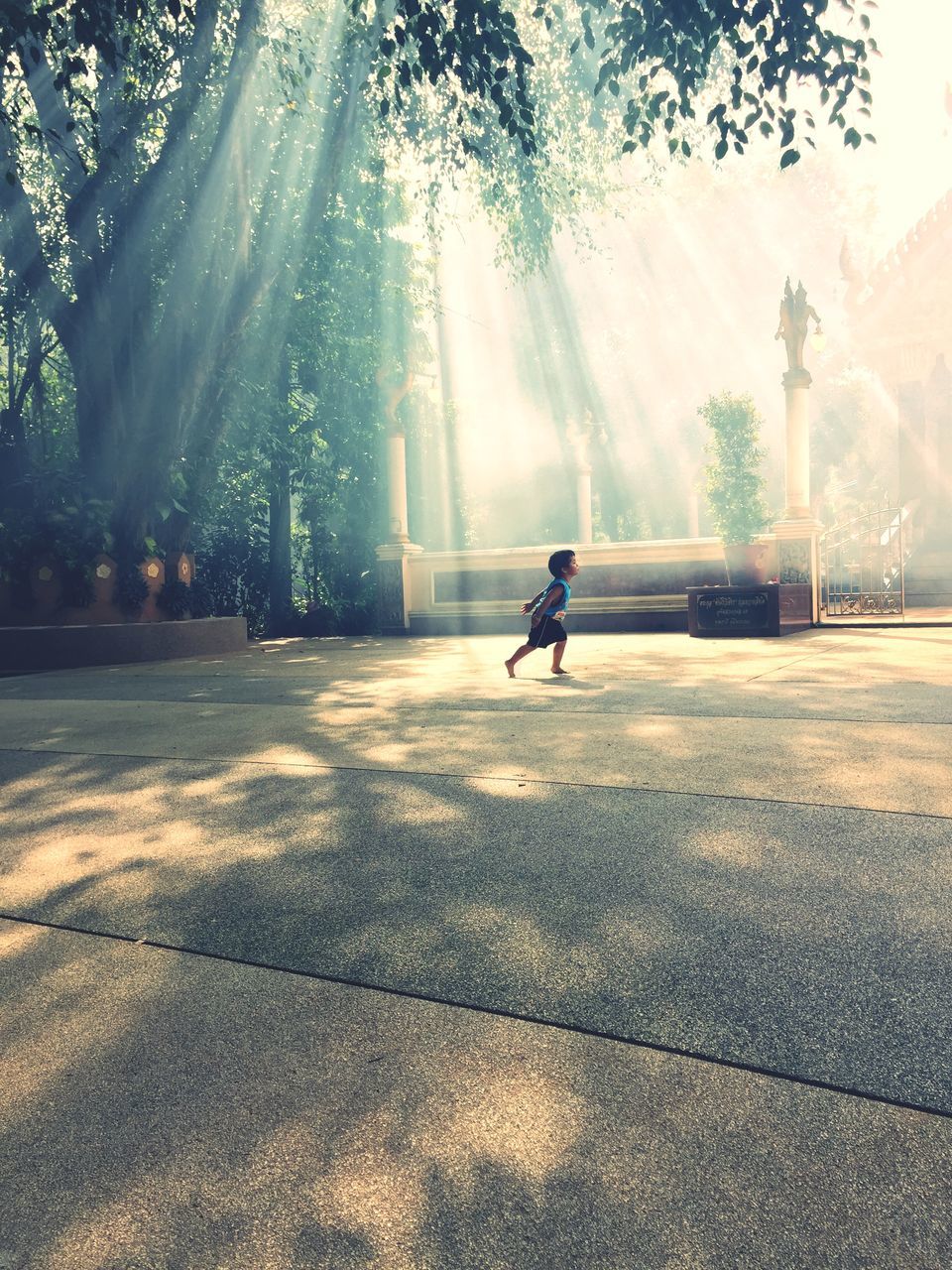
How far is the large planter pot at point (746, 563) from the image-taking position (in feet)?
58.2

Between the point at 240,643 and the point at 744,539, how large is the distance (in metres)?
10.1

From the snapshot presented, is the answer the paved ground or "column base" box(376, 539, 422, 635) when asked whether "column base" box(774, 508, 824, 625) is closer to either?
"column base" box(376, 539, 422, 635)

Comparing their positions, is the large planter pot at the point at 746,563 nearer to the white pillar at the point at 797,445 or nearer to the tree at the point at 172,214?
the white pillar at the point at 797,445

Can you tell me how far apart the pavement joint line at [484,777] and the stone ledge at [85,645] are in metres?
7.33

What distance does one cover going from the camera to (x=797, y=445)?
713 inches

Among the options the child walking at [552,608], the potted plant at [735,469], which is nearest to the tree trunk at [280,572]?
the potted plant at [735,469]

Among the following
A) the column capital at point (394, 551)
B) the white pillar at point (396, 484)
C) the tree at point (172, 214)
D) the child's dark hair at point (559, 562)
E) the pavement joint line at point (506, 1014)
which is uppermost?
the tree at point (172, 214)

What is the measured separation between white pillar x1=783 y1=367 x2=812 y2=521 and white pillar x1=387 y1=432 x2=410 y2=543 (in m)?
7.80

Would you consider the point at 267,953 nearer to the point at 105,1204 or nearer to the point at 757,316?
the point at 105,1204

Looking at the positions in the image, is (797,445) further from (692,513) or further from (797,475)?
(692,513)

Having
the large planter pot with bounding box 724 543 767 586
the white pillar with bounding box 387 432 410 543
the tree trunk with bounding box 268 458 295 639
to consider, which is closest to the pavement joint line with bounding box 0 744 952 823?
the large planter pot with bounding box 724 543 767 586

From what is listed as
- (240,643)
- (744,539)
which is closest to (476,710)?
(240,643)

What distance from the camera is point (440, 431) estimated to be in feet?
89.9

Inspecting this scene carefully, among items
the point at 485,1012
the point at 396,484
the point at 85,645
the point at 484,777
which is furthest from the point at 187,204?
the point at 485,1012
